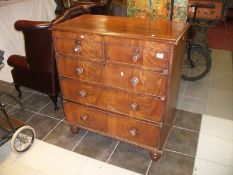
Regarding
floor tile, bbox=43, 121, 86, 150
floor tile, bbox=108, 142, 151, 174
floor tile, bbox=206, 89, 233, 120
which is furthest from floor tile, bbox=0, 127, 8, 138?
floor tile, bbox=206, 89, 233, 120

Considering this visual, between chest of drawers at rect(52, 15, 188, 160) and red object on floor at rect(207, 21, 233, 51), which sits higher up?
chest of drawers at rect(52, 15, 188, 160)

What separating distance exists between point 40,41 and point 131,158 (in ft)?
4.49

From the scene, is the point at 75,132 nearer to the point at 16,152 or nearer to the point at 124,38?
the point at 16,152

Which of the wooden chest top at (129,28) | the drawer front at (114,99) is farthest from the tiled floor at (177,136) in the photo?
the wooden chest top at (129,28)

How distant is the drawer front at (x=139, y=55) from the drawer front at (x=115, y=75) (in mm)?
55

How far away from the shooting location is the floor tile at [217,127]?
7.30 feet

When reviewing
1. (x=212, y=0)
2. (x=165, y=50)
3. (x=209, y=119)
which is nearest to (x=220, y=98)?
(x=209, y=119)

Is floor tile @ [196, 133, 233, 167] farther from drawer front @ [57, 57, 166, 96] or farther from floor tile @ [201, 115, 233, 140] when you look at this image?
drawer front @ [57, 57, 166, 96]

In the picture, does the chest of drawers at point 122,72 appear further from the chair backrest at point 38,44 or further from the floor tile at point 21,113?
the floor tile at point 21,113

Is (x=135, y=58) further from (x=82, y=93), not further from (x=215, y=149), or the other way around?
(x=215, y=149)

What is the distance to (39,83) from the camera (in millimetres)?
2529

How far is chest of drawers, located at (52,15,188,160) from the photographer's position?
1.52 metres

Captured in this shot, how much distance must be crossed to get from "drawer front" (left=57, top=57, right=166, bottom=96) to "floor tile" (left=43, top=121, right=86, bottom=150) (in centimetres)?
64

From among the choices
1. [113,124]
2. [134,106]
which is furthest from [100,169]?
[134,106]
